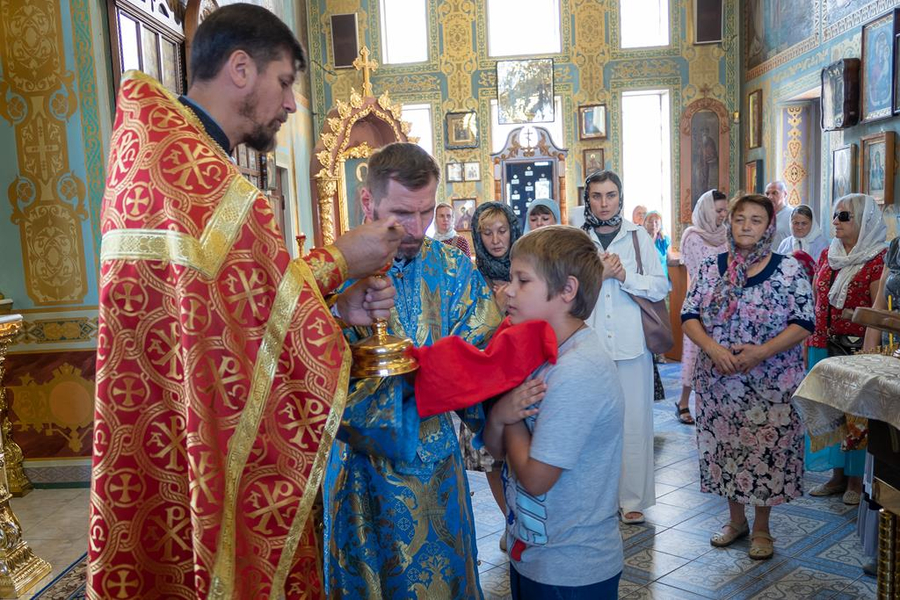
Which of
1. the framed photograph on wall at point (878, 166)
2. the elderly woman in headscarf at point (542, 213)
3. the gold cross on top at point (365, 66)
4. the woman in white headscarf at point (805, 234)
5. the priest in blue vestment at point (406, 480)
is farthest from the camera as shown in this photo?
the gold cross on top at point (365, 66)

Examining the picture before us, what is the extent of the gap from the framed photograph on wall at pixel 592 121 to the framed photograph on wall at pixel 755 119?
2.31 meters

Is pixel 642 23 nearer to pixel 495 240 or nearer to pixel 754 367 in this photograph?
pixel 495 240

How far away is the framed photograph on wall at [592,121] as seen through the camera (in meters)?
12.2

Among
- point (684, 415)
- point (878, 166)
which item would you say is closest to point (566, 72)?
point (878, 166)

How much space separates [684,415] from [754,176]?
6623 mm

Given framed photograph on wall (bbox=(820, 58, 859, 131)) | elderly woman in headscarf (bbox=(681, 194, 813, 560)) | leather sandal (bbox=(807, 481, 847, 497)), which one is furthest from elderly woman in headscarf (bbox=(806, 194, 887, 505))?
framed photograph on wall (bbox=(820, 58, 859, 131))

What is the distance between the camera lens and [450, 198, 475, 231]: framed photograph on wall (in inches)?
492

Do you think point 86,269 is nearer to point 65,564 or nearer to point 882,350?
point 65,564

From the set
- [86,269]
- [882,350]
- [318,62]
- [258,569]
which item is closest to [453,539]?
[258,569]

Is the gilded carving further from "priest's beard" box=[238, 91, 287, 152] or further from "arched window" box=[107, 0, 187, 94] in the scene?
"priest's beard" box=[238, 91, 287, 152]

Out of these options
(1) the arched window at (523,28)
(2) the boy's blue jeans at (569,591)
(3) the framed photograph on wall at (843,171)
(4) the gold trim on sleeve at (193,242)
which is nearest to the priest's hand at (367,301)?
(4) the gold trim on sleeve at (193,242)

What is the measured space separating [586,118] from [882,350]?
9917 millimetres

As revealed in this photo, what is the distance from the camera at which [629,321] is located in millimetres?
3758

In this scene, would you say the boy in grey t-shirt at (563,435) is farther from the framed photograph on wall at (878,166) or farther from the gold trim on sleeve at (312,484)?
the framed photograph on wall at (878,166)
